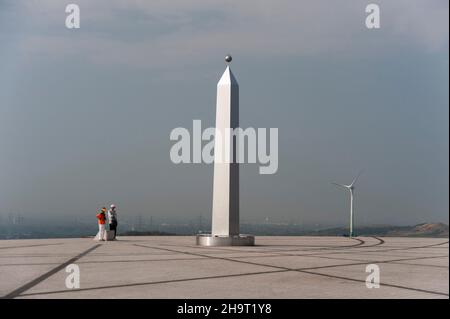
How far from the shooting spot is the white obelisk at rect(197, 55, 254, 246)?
2816 centimetres

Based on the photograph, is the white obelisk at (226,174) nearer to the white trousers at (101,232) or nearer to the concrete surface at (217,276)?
the white trousers at (101,232)

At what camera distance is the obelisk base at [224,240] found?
92.4 ft

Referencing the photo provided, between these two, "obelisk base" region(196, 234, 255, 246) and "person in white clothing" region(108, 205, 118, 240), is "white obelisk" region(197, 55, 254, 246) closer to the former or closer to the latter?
"obelisk base" region(196, 234, 255, 246)

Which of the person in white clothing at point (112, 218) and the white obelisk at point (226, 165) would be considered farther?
the person in white clothing at point (112, 218)

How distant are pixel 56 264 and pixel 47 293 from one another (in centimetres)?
607

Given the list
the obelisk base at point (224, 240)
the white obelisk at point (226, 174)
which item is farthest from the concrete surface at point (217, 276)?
→ the white obelisk at point (226, 174)

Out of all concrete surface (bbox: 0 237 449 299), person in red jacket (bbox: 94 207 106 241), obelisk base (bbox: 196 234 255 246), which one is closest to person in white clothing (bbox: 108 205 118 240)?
person in red jacket (bbox: 94 207 106 241)

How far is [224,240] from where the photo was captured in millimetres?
28188

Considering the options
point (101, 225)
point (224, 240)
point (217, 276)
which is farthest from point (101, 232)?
point (217, 276)

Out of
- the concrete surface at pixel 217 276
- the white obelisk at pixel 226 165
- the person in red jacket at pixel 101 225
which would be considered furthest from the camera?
the person in red jacket at pixel 101 225
